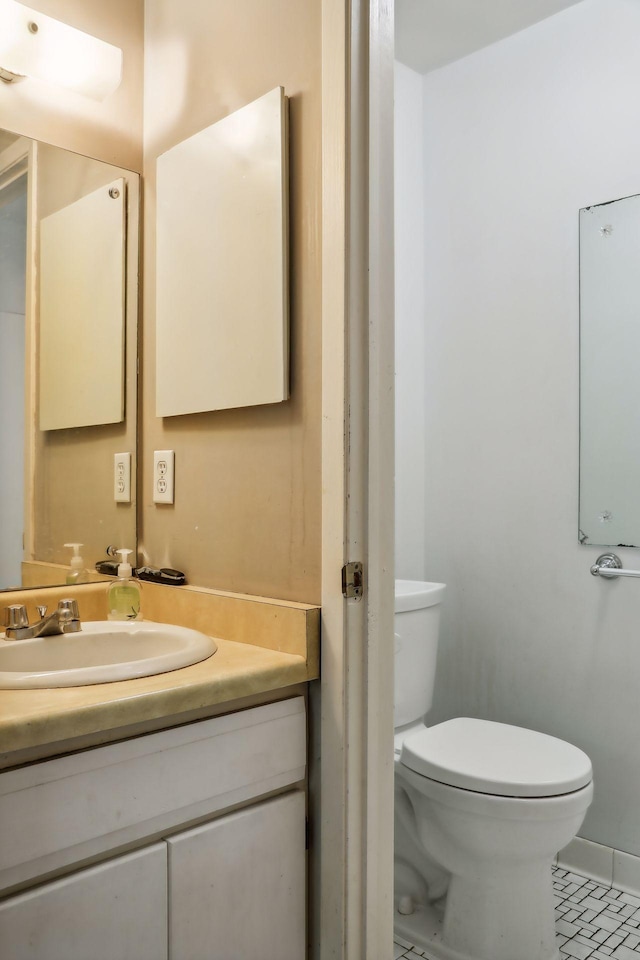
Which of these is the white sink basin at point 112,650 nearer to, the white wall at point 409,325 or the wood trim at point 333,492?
the wood trim at point 333,492

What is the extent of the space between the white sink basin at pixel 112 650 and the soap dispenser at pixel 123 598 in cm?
4

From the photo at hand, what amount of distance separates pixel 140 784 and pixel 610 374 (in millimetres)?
1653

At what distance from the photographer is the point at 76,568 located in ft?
4.65

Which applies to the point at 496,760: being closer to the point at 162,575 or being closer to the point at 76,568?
the point at 162,575

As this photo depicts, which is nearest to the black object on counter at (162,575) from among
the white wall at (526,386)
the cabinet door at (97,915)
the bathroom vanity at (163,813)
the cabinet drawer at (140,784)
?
the bathroom vanity at (163,813)

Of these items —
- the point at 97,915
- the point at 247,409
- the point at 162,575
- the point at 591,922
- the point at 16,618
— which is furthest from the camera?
the point at 591,922

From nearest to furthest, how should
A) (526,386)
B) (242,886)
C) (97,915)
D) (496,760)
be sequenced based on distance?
(97,915), (242,886), (496,760), (526,386)

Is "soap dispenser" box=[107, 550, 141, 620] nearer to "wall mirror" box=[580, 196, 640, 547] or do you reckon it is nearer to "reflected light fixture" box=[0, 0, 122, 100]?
"reflected light fixture" box=[0, 0, 122, 100]

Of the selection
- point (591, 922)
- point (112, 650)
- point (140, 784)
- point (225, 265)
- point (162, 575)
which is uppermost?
point (225, 265)

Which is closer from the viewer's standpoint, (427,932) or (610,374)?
(427,932)

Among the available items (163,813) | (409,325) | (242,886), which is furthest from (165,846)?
(409,325)

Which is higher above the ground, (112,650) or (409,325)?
(409,325)

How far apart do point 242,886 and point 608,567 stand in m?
1.37

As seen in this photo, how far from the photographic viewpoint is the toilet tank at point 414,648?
6.31 feet
